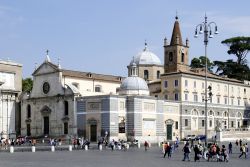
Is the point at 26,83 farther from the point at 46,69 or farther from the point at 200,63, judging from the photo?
the point at 200,63

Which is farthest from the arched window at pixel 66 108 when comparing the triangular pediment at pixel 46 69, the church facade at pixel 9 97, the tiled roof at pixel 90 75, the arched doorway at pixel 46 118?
the church facade at pixel 9 97

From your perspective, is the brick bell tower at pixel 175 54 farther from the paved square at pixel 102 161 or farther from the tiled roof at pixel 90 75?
the paved square at pixel 102 161

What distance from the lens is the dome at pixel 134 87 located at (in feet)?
215

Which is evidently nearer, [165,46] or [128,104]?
[128,104]

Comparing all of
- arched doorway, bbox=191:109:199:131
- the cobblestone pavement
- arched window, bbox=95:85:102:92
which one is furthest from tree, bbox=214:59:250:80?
the cobblestone pavement

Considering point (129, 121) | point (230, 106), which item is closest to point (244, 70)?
point (230, 106)

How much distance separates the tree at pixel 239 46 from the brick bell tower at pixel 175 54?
17728 mm

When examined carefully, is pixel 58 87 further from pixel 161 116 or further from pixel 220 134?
pixel 220 134

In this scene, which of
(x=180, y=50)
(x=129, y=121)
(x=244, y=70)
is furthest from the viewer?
(x=244, y=70)

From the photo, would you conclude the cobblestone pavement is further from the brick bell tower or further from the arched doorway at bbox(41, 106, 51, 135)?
the brick bell tower

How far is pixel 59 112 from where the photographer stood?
68.4 meters

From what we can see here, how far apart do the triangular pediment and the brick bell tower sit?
18.6 m

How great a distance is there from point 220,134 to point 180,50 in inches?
722

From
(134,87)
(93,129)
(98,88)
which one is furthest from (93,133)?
A: (98,88)
